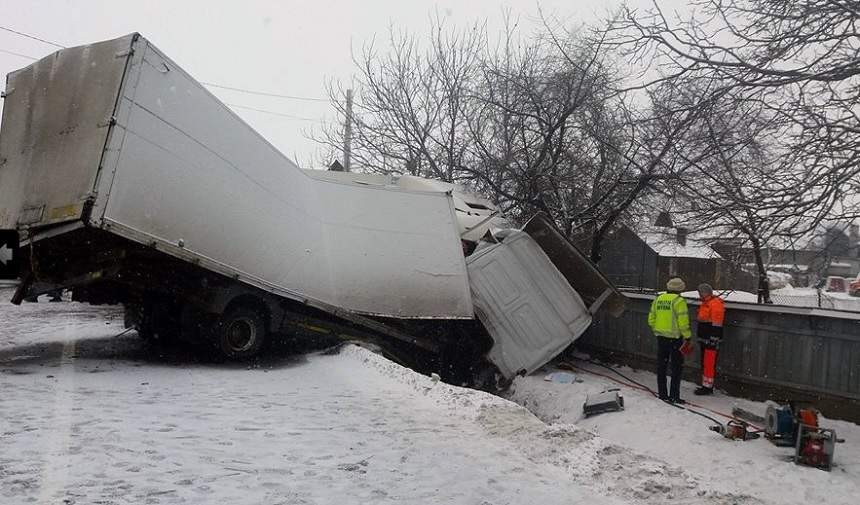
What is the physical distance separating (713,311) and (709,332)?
10.8 inches

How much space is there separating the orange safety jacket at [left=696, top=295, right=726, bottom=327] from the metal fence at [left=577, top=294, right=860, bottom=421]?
26cm

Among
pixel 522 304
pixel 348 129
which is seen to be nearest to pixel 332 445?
pixel 522 304

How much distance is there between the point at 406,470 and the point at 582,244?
11.7 m

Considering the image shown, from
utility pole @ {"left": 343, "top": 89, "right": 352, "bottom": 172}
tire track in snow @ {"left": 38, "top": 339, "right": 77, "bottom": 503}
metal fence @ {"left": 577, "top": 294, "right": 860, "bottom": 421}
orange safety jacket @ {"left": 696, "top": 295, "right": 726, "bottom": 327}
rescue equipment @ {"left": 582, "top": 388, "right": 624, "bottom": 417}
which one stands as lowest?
tire track in snow @ {"left": 38, "top": 339, "right": 77, "bottom": 503}

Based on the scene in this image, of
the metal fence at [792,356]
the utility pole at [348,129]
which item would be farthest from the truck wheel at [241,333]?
the utility pole at [348,129]

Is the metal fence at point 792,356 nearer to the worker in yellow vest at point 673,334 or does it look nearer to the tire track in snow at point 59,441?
the worker in yellow vest at point 673,334

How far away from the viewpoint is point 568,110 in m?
12.5

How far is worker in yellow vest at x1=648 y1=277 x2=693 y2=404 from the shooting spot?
8.09m

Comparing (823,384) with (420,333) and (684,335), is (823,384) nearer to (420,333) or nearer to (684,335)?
(684,335)

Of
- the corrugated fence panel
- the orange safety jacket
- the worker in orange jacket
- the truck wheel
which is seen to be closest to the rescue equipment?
the worker in orange jacket

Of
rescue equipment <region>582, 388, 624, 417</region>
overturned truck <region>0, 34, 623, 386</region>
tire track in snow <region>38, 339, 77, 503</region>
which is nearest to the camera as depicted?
tire track in snow <region>38, 339, 77, 503</region>

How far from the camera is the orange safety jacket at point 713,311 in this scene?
837 centimetres

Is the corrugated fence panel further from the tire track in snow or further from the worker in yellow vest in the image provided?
the tire track in snow

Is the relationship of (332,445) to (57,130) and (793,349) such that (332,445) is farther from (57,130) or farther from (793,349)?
(793,349)
